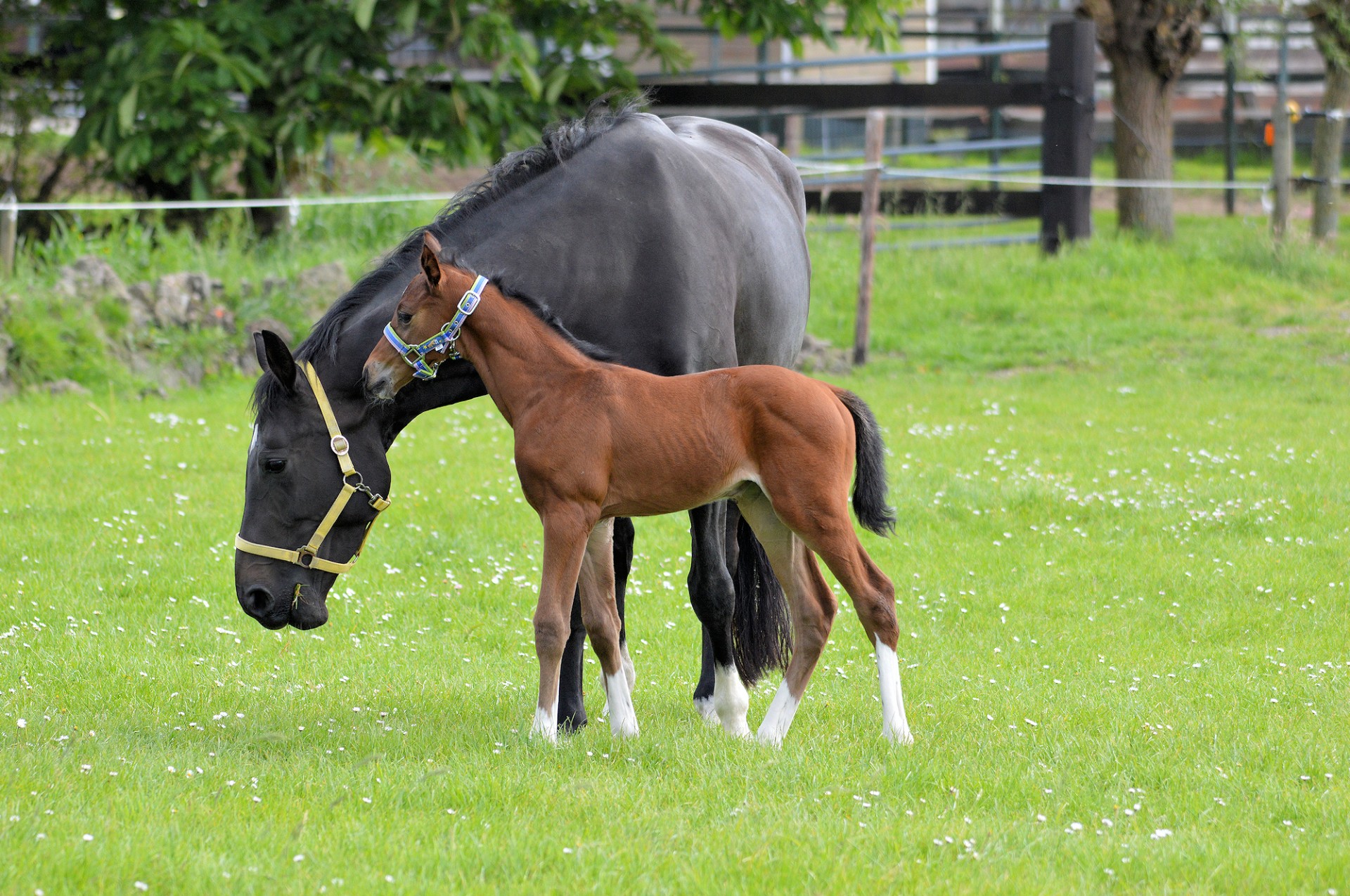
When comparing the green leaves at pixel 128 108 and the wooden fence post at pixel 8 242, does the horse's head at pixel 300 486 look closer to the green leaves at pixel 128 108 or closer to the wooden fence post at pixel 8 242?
the wooden fence post at pixel 8 242

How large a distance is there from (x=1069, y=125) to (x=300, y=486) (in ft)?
38.9

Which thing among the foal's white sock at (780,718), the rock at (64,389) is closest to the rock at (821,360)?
the rock at (64,389)

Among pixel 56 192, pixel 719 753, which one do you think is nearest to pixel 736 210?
pixel 719 753

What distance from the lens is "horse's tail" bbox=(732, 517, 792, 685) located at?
5.34 m

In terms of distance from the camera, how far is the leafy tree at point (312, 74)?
1254 cm

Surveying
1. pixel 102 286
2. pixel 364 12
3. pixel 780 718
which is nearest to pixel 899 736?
pixel 780 718

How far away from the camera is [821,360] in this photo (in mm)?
12227

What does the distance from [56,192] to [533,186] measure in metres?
12.8

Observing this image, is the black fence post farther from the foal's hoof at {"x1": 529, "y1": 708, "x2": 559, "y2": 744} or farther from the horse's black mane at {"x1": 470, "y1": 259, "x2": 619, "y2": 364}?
the foal's hoof at {"x1": 529, "y1": 708, "x2": 559, "y2": 744}

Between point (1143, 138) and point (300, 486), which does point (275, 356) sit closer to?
point (300, 486)

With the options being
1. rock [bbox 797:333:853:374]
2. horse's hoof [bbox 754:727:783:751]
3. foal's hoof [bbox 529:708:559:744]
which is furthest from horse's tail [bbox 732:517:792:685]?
rock [bbox 797:333:853:374]

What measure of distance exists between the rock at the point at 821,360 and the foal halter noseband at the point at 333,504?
7688mm

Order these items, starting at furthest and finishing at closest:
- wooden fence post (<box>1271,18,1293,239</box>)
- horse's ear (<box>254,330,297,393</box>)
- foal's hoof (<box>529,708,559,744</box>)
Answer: wooden fence post (<box>1271,18,1293,239</box>) → horse's ear (<box>254,330,297,393</box>) → foal's hoof (<box>529,708,559,744</box>)

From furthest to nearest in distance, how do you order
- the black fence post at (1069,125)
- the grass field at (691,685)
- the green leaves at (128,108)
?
the black fence post at (1069,125) < the green leaves at (128,108) < the grass field at (691,685)
